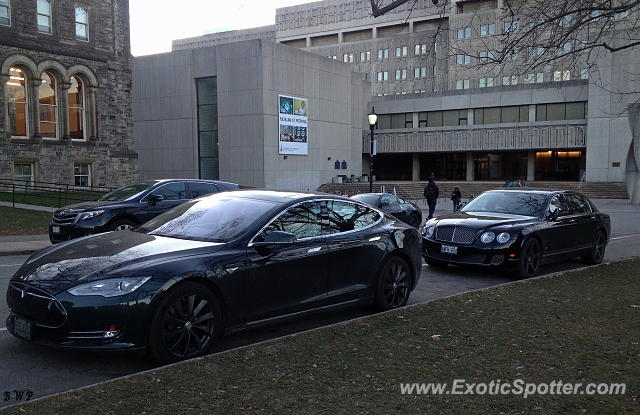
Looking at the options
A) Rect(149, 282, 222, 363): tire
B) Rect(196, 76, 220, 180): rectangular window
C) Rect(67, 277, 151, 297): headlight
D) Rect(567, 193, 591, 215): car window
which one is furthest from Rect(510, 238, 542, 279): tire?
Rect(196, 76, 220, 180): rectangular window

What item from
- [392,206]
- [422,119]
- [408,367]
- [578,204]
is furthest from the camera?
[422,119]

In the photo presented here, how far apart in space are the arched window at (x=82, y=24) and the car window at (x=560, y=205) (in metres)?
31.3

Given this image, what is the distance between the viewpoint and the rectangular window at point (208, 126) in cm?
4591

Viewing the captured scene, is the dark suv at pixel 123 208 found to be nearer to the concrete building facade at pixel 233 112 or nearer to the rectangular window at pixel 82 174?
the rectangular window at pixel 82 174

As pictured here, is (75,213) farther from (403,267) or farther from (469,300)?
(469,300)

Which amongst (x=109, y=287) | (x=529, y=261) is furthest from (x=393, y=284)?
(x=529, y=261)

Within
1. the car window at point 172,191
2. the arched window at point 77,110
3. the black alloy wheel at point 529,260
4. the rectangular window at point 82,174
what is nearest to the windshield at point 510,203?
the black alloy wheel at point 529,260

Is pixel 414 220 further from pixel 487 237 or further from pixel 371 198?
pixel 487 237

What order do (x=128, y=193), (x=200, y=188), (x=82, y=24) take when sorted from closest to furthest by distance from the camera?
(x=128, y=193) < (x=200, y=188) < (x=82, y=24)

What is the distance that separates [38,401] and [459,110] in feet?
209

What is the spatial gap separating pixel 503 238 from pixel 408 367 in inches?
222

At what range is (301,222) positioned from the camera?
6113 mm

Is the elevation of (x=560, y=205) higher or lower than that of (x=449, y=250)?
higher

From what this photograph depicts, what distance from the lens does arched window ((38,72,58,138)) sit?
106 ft
